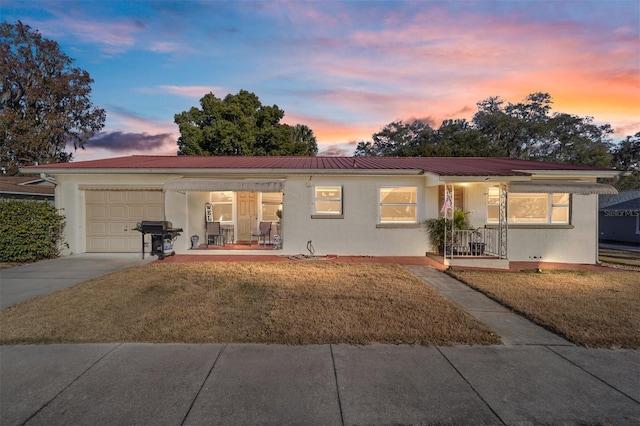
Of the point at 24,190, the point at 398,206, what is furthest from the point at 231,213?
the point at 24,190

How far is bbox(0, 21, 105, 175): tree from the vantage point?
23.1 m

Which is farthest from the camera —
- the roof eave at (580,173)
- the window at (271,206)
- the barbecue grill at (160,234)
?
the window at (271,206)

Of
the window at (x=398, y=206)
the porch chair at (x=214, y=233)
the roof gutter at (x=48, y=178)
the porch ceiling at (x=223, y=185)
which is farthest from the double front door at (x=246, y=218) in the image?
the roof gutter at (x=48, y=178)

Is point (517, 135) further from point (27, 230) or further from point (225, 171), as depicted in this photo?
point (27, 230)

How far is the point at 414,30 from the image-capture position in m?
10.6

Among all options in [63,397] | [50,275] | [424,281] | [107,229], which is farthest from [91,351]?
[107,229]

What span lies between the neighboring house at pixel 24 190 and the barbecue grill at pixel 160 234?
659 cm

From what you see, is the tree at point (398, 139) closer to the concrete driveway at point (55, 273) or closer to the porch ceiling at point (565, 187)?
the porch ceiling at point (565, 187)

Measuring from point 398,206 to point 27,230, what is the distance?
38.9 feet

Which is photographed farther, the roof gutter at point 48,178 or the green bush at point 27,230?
the roof gutter at point 48,178

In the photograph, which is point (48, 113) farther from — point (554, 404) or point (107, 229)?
point (554, 404)

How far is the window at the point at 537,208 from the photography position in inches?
421

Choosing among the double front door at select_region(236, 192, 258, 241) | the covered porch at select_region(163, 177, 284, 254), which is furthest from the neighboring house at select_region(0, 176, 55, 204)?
the double front door at select_region(236, 192, 258, 241)

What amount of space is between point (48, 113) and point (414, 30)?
2826cm
